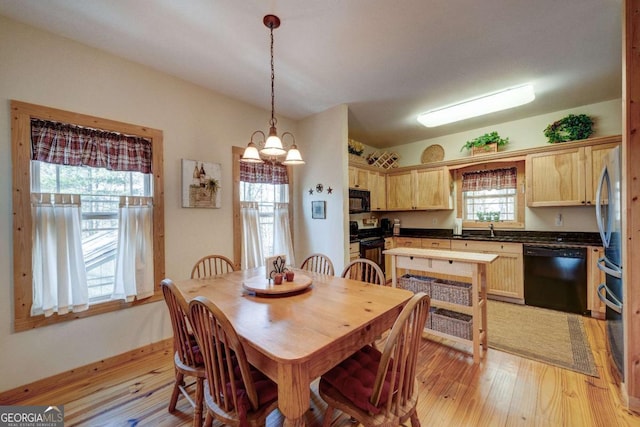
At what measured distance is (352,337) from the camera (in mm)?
1277

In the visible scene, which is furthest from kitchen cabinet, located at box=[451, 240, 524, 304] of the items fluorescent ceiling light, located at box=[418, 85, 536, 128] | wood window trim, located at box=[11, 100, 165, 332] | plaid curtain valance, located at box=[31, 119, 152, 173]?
wood window trim, located at box=[11, 100, 165, 332]

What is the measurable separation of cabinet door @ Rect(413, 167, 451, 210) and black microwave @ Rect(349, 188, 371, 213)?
987 millimetres

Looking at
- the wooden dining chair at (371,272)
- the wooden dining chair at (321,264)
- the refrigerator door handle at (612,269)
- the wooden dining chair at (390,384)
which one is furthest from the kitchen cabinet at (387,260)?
the wooden dining chair at (390,384)

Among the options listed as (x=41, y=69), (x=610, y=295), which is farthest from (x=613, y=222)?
(x=41, y=69)

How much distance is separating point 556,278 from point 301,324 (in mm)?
3677

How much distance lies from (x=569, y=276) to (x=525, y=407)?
2.28 m

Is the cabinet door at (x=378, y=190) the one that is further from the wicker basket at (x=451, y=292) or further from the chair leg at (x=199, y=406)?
the chair leg at (x=199, y=406)

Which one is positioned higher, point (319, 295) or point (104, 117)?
point (104, 117)

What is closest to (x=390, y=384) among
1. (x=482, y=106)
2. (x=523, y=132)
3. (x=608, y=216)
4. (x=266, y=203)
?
(x=608, y=216)

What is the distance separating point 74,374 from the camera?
6.94ft

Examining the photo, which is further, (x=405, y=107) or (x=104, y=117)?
(x=405, y=107)

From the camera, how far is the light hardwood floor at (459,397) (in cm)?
168

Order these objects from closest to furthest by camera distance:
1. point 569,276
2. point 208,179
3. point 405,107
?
point 208,179 < point 569,276 < point 405,107

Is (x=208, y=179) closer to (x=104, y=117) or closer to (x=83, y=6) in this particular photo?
(x=104, y=117)
